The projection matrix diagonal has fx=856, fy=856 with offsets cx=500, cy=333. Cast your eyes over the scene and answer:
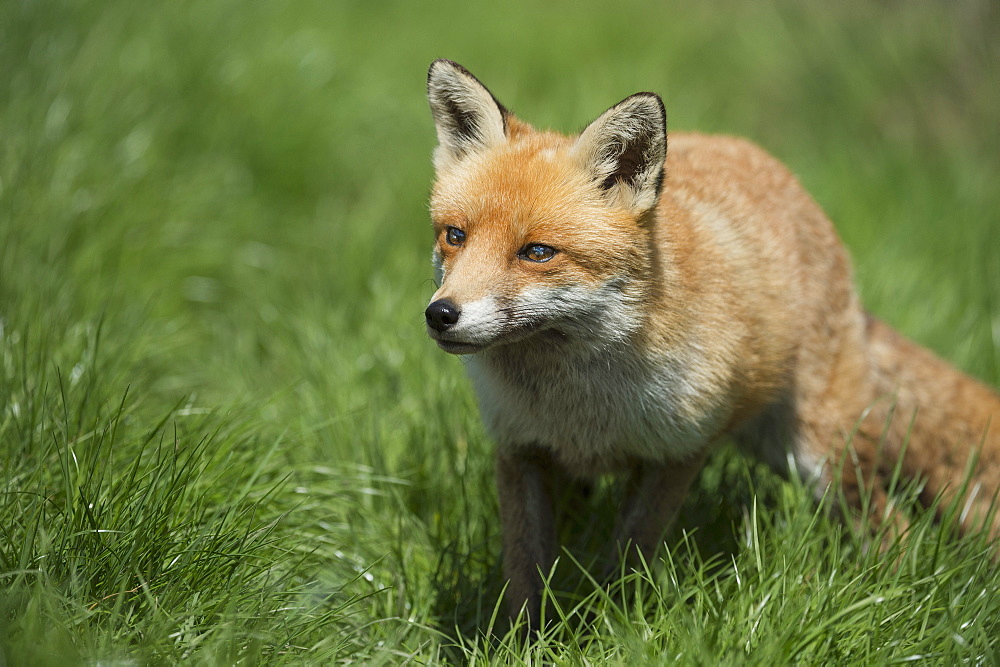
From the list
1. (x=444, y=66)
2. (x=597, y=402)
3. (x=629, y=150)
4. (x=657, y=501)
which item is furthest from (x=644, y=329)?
(x=444, y=66)

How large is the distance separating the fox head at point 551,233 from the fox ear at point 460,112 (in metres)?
0.01

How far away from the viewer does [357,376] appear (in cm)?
498

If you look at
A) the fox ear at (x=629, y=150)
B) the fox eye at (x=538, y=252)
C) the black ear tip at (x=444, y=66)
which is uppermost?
the black ear tip at (x=444, y=66)

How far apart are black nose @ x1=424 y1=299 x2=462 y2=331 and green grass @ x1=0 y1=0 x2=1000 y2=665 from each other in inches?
41.3

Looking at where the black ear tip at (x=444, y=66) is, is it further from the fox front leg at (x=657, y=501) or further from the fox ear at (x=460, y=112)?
the fox front leg at (x=657, y=501)

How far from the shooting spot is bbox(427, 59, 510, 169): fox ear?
11.3 ft

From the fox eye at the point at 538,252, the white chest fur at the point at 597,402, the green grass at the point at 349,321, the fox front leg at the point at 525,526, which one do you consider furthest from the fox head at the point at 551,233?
the green grass at the point at 349,321

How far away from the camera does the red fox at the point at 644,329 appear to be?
10.2 ft

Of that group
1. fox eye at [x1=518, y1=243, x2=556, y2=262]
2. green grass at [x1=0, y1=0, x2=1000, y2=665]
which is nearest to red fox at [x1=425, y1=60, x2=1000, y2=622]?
fox eye at [x1=518, y1=243, x2=556, y2=262]

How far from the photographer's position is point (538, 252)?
3090 millimetres

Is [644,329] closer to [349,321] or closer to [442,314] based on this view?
[442,314]

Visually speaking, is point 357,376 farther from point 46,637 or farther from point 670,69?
point 670,69

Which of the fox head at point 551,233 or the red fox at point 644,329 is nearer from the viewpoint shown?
the fox head at point 551,233

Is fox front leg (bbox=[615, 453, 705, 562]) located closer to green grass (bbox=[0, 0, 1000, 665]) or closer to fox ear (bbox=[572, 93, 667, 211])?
green grass (bbox=[0, 0, 1000, 665])
